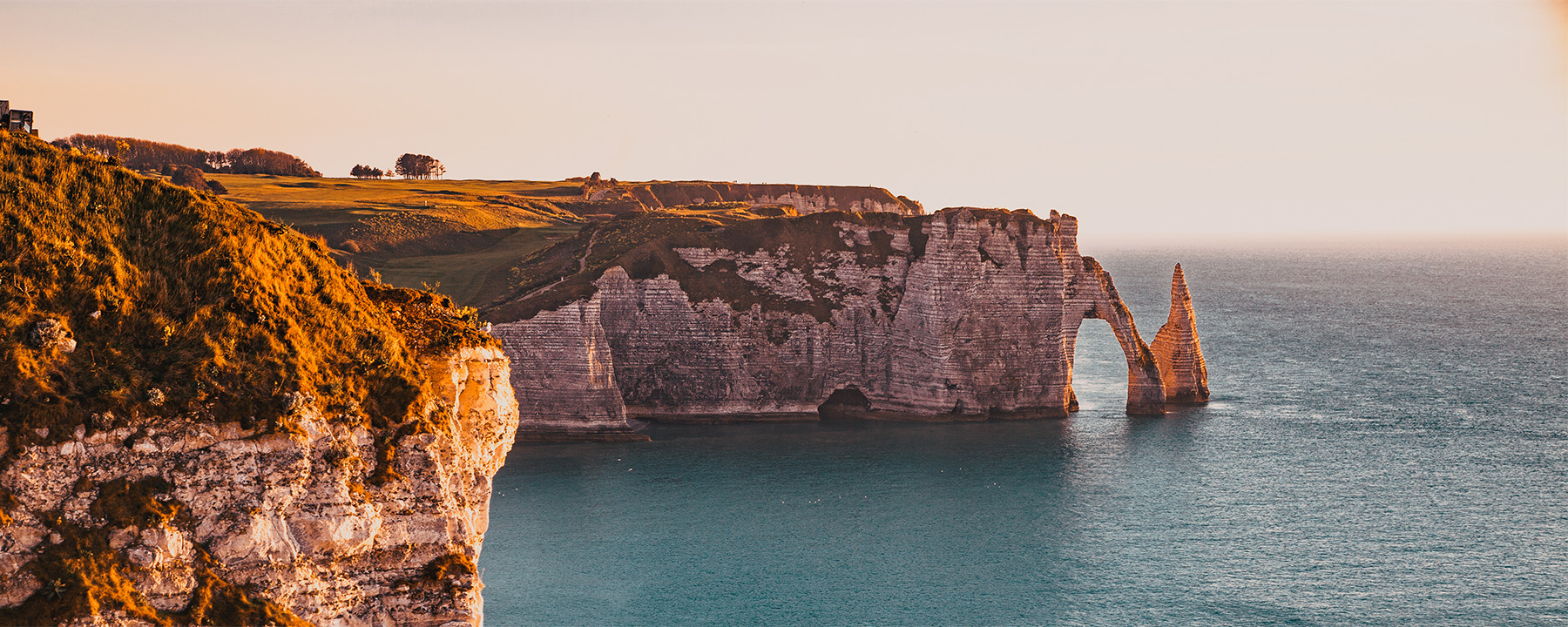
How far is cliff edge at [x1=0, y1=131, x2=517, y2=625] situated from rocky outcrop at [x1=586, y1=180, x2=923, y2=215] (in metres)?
132

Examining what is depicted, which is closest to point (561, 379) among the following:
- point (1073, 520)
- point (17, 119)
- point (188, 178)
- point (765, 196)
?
point (1073, 520)

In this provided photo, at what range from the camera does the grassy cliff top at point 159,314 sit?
16.7m

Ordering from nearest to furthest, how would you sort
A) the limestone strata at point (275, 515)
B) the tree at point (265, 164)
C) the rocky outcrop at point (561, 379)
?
the limestone strata at point (275, 515) < the rocky outcrop at point (561, 379) < the tree at point (265, 164)

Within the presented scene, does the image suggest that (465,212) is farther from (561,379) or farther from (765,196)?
(561,379)

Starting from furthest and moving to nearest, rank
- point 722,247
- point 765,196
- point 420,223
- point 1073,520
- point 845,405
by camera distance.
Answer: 1. point 765,196
2. point 420,223
3. point 722,247
4. point 845,405
5. point 1073,520

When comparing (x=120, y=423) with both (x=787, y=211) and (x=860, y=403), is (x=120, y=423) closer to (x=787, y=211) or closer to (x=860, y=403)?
(x=860, y=403)

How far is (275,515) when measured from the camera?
17219mm

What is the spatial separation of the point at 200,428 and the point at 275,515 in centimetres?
178

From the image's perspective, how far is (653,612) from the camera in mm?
48156

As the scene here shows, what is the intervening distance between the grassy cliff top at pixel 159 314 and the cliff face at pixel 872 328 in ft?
216

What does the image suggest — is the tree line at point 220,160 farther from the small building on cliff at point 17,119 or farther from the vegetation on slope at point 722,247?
the small building on cliff at point 17,119

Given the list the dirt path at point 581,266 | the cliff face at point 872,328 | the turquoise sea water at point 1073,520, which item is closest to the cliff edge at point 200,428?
the turquoise sea water at point 1073,520

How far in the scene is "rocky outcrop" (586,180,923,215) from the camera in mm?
160250

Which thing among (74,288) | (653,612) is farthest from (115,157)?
(653,612)
